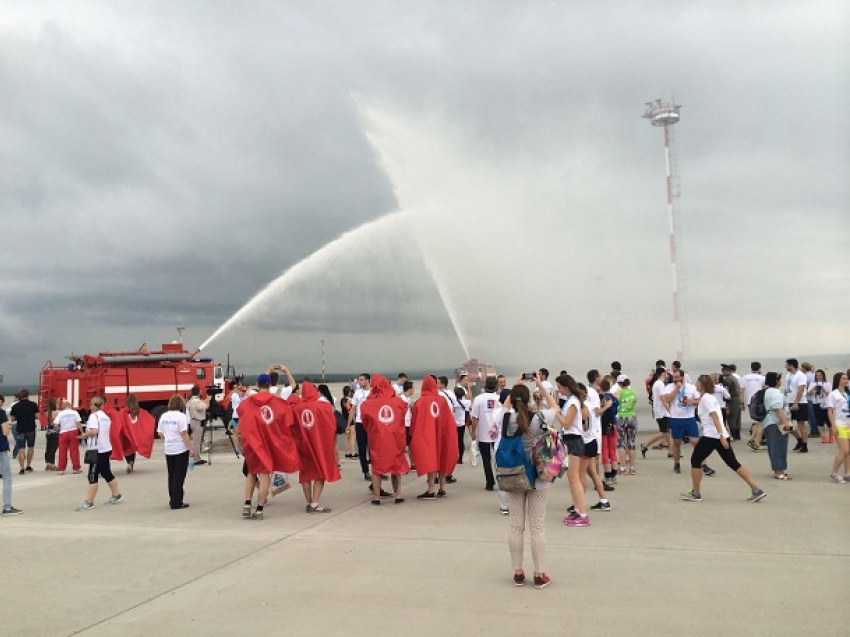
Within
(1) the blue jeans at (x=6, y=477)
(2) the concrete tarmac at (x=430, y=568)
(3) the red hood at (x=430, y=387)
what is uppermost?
(3) the red hood at (x=430, y=387)

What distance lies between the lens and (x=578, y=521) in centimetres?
805

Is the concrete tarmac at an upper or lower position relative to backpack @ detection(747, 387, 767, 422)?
lower

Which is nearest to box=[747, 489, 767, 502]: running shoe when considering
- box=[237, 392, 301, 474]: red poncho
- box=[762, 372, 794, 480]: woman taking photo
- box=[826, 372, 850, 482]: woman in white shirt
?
box=[762, 372, 794, 480]: woman taking photo

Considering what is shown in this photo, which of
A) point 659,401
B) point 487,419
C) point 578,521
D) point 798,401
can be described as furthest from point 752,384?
point 578,521

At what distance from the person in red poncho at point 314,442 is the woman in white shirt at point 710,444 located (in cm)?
524

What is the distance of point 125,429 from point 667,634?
12.2m

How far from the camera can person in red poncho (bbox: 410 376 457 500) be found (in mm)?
10148

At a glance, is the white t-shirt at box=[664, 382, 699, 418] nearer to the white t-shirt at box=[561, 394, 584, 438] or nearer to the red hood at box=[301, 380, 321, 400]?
the white t-shirt at box=[561, 394, 584, 438]

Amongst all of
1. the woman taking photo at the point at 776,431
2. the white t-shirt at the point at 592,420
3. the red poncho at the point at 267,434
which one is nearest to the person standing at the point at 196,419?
the red poncho at the point at 267,434

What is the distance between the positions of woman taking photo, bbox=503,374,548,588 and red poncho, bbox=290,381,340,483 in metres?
4.36

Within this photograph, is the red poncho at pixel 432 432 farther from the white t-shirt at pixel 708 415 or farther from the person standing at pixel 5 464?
the person standing at pixel 5 464

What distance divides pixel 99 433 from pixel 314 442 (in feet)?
11.7

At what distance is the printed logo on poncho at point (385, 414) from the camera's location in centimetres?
1003

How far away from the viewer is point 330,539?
7.75 m
